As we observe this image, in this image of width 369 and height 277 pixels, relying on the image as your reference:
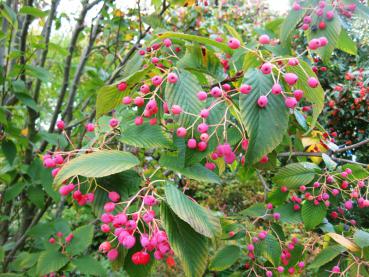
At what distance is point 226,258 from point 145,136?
97 centimetres

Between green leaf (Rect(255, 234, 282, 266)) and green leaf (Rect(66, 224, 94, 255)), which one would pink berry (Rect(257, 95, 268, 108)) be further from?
green leaf (Rect(66, 224, 94, 255))

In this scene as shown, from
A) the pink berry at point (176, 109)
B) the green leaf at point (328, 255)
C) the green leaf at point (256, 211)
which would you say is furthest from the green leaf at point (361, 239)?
the pink berry at point (176, 109)

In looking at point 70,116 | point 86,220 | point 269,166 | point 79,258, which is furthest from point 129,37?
point 86,220

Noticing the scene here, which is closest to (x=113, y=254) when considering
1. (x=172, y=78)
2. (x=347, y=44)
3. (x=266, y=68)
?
(x=172, y=78)

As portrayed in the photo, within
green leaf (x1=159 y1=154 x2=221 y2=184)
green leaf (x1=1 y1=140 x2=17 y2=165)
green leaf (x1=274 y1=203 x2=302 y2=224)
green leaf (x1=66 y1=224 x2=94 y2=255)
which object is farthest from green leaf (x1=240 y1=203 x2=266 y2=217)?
green leaf (x1=1 y1=140 x2=17 y2=165)

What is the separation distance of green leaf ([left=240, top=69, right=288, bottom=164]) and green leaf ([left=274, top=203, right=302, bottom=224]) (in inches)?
30.9

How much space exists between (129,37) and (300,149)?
236 cm

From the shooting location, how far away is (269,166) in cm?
108

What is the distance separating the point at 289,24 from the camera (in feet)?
3.77

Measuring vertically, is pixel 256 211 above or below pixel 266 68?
below

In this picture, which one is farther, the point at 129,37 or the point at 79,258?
the point at 129,37

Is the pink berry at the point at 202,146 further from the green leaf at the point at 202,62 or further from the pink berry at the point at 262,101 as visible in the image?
the green leaf at the point at 202,62

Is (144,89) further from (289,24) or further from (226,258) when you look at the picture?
(226,258)

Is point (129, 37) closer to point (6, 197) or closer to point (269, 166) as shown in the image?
point (6, 197)
